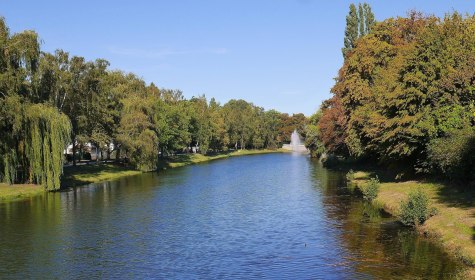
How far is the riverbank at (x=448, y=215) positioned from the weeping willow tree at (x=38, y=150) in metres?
34.3

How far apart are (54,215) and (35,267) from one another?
51.4 ft

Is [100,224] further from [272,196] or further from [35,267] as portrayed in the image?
[272,196]

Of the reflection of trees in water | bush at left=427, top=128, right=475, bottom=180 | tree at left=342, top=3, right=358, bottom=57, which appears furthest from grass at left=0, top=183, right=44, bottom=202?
tree at left=342, top=3, right=358, bottom=57

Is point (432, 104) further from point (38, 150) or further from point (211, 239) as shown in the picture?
point (38, 150)

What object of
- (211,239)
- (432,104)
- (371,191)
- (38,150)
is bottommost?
(211,239)

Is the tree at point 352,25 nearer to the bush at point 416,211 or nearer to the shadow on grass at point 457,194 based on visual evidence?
the shadow on grass at point 457,194

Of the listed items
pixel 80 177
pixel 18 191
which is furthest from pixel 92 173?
pixel 18 191

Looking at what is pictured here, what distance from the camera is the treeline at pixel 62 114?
51338mm

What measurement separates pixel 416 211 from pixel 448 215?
1836 millimetres

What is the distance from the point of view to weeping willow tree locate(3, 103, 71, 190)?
5191 centimetres

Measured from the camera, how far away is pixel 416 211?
3041 cm

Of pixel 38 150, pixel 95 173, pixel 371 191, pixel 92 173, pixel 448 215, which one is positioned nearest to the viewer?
pixel 448 215

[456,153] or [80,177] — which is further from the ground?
[456,153]

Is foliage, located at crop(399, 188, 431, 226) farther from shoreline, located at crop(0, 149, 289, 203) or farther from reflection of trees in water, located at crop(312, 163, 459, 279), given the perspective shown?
shoreline, located at crop(0, 149, 289, 203)
